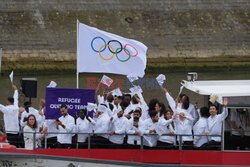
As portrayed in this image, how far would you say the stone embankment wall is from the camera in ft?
99.5

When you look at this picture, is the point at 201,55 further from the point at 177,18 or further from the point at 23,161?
the point at 23,161


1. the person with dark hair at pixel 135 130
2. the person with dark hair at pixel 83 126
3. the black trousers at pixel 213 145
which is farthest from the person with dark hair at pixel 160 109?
the person with dark hair at pixel 83 126

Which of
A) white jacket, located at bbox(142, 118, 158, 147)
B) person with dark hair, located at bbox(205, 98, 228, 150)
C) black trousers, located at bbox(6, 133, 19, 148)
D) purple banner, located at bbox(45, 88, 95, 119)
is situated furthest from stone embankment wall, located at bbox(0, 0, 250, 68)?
person with dark hair, located at bbox(205, 98, 228, 150)

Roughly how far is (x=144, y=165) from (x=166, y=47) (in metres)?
21.0

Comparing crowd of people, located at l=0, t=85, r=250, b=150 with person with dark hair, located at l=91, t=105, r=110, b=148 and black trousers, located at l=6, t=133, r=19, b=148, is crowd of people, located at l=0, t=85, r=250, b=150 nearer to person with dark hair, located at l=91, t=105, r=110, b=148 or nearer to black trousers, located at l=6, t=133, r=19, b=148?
person with dark hair, located at l=91, t=105, r=110, b=148

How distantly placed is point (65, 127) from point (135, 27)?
69.1ft

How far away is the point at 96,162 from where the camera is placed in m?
11.2

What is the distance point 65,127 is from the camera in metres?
11.5

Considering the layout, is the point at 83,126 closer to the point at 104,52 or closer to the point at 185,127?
the point at 185,127

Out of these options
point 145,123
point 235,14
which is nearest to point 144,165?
point 145,123

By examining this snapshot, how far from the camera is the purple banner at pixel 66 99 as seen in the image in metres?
11.6

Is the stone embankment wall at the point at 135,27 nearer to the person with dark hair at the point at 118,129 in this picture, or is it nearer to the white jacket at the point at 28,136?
the white jacket at the point at 28,136

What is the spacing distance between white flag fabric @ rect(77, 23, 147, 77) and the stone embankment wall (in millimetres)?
16915

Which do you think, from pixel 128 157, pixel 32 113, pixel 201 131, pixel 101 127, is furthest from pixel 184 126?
pixel 32 113
